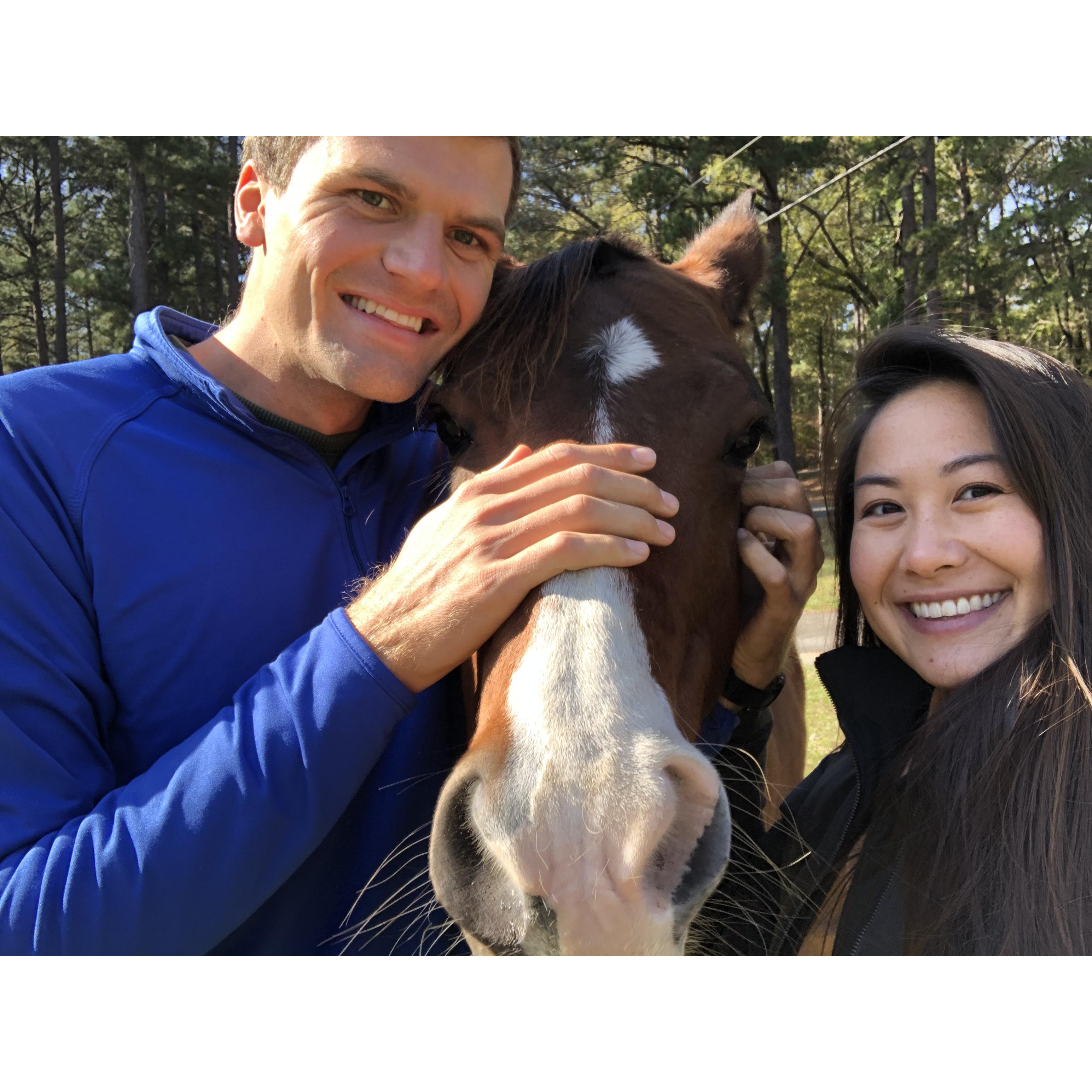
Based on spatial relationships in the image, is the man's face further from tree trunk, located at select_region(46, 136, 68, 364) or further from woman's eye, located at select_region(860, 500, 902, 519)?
tree trunk, located at select_region(46, 136, 68, 364)

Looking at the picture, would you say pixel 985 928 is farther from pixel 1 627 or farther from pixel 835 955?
pixel 1 627

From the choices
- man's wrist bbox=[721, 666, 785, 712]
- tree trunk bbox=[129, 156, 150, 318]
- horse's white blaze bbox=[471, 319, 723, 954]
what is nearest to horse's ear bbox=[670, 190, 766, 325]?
man's wrist bbox=[721, 666, 785, 712]

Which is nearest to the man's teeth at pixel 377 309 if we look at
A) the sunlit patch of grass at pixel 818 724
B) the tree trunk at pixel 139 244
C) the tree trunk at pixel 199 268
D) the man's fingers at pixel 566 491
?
the man's fingers at pixel 566 491

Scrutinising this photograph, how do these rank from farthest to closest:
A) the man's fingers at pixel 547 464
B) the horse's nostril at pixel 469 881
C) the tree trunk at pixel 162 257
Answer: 1. the tree trunk at pixel 162 257
2. the man's fingers at pixel 547 464
3. the horse's nostril at pixel 469 881

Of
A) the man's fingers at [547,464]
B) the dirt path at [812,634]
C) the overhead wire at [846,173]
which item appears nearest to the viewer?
the man's fingers at [547,464]

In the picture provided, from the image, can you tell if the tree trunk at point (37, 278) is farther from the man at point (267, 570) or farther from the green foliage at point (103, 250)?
the man at point (267, 570)

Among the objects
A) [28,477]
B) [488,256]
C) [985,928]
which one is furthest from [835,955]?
[28,477]
